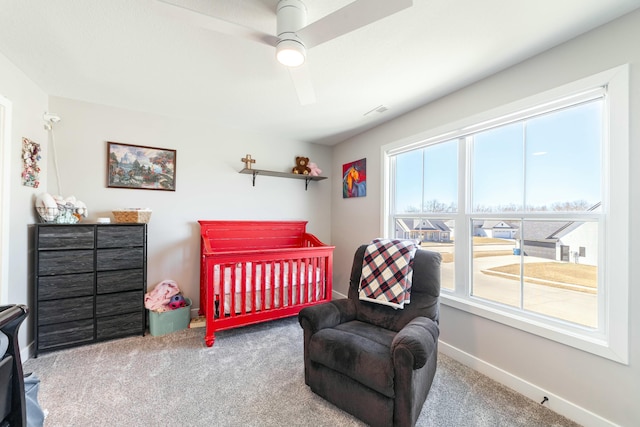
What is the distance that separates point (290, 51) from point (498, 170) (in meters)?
1.84

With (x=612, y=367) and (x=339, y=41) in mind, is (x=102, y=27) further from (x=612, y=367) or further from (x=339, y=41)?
(x=612, y=367)

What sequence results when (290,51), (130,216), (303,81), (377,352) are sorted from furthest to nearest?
(130,216) → (303,81) → (377,352) → (290,51)

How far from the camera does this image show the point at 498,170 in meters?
2.07

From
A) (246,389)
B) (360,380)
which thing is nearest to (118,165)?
(246,389)

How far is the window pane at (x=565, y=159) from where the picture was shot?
62.4 inches

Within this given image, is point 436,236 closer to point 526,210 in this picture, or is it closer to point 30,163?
point 526,210

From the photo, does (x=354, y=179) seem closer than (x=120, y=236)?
No

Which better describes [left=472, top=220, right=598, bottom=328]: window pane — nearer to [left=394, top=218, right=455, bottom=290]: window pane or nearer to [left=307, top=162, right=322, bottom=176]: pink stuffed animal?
[left=394, top=218, right=455, bottom=290]: window pane

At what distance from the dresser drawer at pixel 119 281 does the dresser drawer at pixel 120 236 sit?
261 mm

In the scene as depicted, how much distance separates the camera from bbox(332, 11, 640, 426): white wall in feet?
4.50

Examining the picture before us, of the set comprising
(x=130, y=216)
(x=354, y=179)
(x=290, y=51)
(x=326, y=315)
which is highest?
(x=290, y=51)

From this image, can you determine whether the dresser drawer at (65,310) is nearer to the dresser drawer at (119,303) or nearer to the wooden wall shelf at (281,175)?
the dresser drawer at (119,303)

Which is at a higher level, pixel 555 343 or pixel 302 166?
pixel 302 166

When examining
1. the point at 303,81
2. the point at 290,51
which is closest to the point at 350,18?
the point at 290,51
